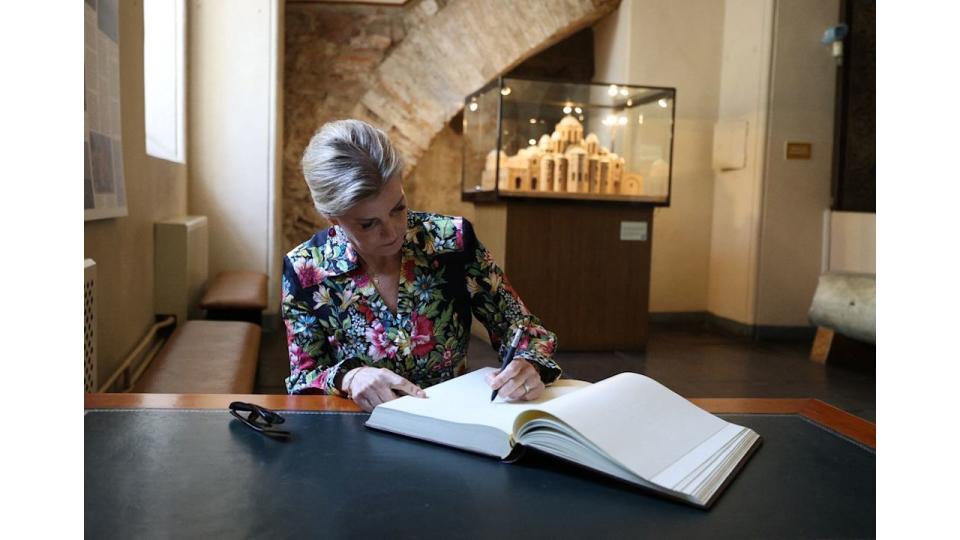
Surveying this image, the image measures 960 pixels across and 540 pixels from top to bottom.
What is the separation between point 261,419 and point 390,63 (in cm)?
603

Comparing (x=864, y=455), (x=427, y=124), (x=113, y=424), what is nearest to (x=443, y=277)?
(x=113, y=424)

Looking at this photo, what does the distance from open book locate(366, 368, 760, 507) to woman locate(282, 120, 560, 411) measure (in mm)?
330

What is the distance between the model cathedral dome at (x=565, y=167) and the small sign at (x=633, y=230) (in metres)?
0.21

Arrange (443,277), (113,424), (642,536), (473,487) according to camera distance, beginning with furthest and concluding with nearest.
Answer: (443,277) → (113,424) → (473,487) → (642,536)

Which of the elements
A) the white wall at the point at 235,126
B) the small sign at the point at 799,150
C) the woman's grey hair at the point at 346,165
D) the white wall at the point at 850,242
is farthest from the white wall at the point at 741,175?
the woman's grey hair at the point at 346,165

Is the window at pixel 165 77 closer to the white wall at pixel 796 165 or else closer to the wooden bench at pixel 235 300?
the wooden bench at pixel 235 300

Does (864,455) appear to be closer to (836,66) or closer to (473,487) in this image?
(473,487)

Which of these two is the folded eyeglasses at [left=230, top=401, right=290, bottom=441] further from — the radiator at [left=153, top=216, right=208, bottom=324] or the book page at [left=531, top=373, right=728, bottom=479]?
the radiator at [left=153, top=216, right=208, bottom=324]

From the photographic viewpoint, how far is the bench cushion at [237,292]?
14.5 feet

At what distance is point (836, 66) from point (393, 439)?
6.11m

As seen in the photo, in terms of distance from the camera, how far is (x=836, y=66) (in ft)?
20.6

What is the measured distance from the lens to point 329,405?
1399mm

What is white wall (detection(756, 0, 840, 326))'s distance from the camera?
20.4ft

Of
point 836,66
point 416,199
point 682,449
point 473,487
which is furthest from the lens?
point 416,199
